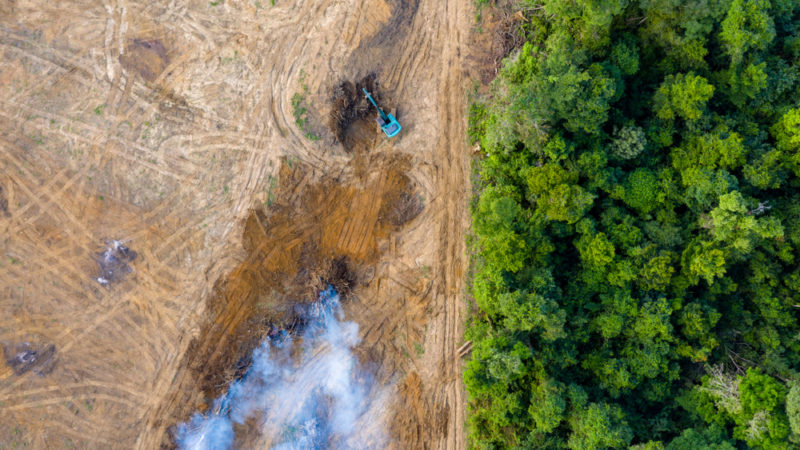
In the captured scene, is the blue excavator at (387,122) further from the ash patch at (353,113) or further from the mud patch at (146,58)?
the mud patch at (146,58)

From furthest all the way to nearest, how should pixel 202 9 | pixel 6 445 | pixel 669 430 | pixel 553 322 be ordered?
pixel 202 9
pixel 6 445
pixel 669 430
pixel 553 322

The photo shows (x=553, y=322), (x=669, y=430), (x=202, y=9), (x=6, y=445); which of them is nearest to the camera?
(x=553, y=322)

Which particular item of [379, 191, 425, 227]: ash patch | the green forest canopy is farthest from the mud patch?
the green forest canopy

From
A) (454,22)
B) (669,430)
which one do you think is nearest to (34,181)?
(454,22)

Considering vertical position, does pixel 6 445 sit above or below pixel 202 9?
below

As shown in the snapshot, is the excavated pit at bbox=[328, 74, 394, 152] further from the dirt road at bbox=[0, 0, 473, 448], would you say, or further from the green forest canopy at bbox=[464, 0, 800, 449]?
the green forest canopy at bbox=[464, 0, 800, 449]

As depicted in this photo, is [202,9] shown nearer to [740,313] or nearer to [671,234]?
[671,234]
